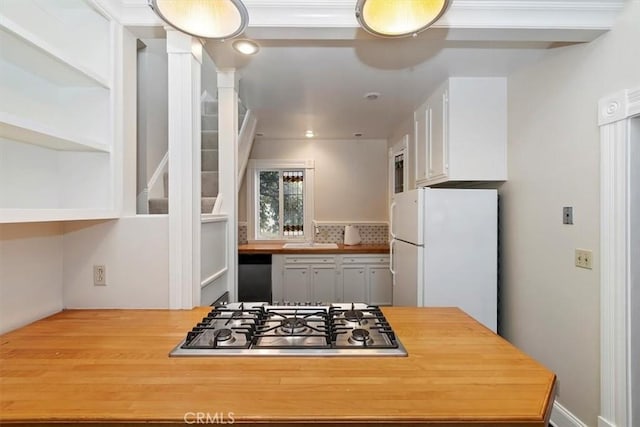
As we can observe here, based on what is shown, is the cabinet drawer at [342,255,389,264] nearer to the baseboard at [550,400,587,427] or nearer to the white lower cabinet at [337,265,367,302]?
the white lower cabinet at [337,265,367,302]

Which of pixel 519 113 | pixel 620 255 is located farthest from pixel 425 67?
pixel 620 255

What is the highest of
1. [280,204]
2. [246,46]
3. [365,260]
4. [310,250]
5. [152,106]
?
[246,46]

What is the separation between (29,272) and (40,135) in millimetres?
643

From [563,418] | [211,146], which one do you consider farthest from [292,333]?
[211,146]

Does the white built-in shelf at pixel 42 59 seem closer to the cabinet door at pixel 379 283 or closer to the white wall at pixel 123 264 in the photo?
the white wall at pixel 123 264

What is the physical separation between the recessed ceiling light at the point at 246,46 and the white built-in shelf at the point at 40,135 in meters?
0.97

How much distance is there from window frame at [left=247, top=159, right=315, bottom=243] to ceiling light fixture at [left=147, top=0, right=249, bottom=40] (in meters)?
3.24

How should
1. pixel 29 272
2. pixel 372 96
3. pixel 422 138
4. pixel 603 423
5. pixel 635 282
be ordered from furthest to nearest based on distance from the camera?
pixel 422 138 → pixel 372 96 → pixel 603 423 → pixel 635 282 → pixel 29 272

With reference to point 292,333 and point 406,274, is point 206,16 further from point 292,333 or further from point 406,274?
point 406,274

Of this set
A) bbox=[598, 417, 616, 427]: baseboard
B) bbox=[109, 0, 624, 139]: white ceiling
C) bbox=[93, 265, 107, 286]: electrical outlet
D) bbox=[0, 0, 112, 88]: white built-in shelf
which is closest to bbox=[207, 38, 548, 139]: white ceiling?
bbox=[109, 0, 624, 139]: white ceiling

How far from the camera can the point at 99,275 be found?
153 centimetres

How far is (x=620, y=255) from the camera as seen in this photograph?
1.55m

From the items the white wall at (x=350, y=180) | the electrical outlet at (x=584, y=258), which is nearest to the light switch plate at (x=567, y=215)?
the electrical outlet at (x=584, y=258)

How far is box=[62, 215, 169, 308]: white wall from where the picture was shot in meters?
1.53
